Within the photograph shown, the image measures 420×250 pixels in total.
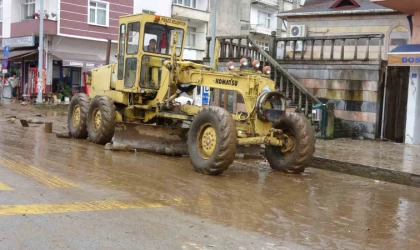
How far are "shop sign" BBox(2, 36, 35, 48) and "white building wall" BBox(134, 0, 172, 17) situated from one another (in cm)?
765

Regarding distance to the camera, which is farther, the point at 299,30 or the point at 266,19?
the point at 266,19

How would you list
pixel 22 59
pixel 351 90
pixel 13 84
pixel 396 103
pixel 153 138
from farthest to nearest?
pixel 13 84 → pixel 22 59 → pixel 351 90 → pixel 396 103 → pixel 153 138

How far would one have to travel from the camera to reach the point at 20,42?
104 ft

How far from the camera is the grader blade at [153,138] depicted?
37.0 feet

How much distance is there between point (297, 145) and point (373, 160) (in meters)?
2.64

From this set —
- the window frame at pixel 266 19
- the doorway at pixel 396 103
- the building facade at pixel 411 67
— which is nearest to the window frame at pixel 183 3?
the window frame at pixel 266 19

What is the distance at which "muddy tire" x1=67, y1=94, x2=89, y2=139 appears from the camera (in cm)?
1313

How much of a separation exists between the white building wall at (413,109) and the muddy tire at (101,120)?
345 inches

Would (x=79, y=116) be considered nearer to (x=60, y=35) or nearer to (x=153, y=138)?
(x=153, y=138)

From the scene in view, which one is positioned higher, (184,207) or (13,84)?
(13,84)

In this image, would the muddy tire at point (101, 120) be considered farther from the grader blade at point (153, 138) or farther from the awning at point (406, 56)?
the awning at point (406, 56)

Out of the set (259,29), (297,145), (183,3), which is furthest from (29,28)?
(297,145)

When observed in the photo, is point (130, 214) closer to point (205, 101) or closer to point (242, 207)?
point (242, 207)

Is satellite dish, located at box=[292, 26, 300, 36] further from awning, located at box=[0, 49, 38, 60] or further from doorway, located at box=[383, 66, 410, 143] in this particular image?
awning, located at box=[0, 49, 38, 60]
